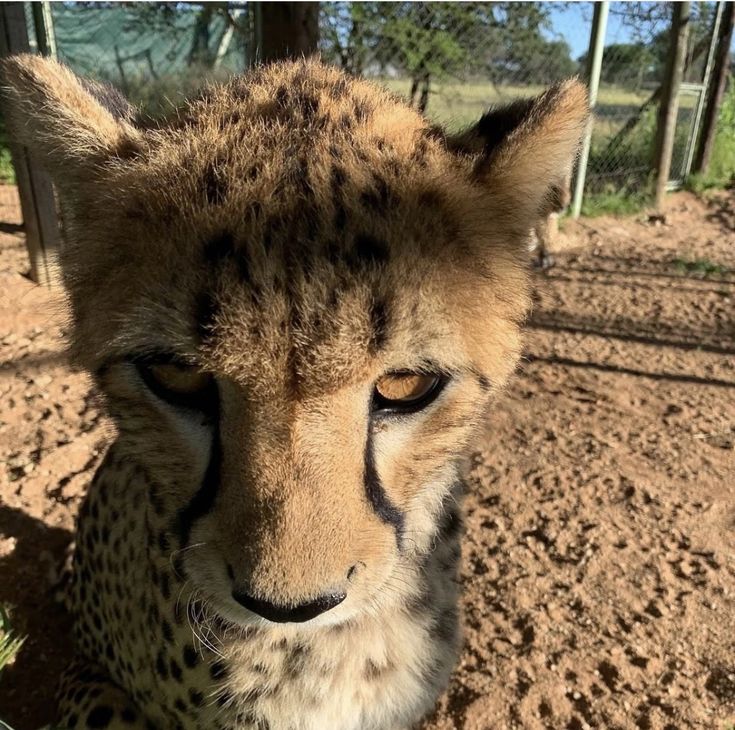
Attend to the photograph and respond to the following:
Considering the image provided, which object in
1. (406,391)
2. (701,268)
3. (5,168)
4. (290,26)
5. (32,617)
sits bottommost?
(32,617)

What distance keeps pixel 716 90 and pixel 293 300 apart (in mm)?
6605

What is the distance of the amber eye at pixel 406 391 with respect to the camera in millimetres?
783

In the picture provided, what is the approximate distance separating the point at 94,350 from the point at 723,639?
1.55 m

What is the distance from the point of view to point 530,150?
0.88 metres

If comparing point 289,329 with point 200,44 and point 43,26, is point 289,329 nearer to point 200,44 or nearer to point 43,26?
point 43,26

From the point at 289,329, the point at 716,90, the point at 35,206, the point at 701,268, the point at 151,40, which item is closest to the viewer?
the point at 289,329

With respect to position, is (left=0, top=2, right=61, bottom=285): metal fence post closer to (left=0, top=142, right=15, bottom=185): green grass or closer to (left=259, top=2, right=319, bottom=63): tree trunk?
(left=259, top=2, right=319, bottom=63): tree trunk

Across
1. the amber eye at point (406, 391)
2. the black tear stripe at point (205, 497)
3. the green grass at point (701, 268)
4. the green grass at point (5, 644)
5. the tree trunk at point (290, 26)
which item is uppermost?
the tree trunk at point (290, 26)

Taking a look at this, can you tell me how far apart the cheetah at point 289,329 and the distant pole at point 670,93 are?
505 cm

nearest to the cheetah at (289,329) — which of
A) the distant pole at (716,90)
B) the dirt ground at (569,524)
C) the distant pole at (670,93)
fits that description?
the dirt ground at (569,524)

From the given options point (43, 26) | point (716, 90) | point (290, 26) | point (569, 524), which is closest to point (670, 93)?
point (716, 90)

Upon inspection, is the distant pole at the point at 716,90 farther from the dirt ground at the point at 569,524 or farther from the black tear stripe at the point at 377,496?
the black tear stripe at the point at 377,496

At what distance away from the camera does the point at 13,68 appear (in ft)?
2.91

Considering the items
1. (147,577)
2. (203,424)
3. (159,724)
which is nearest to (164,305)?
(203,424)
